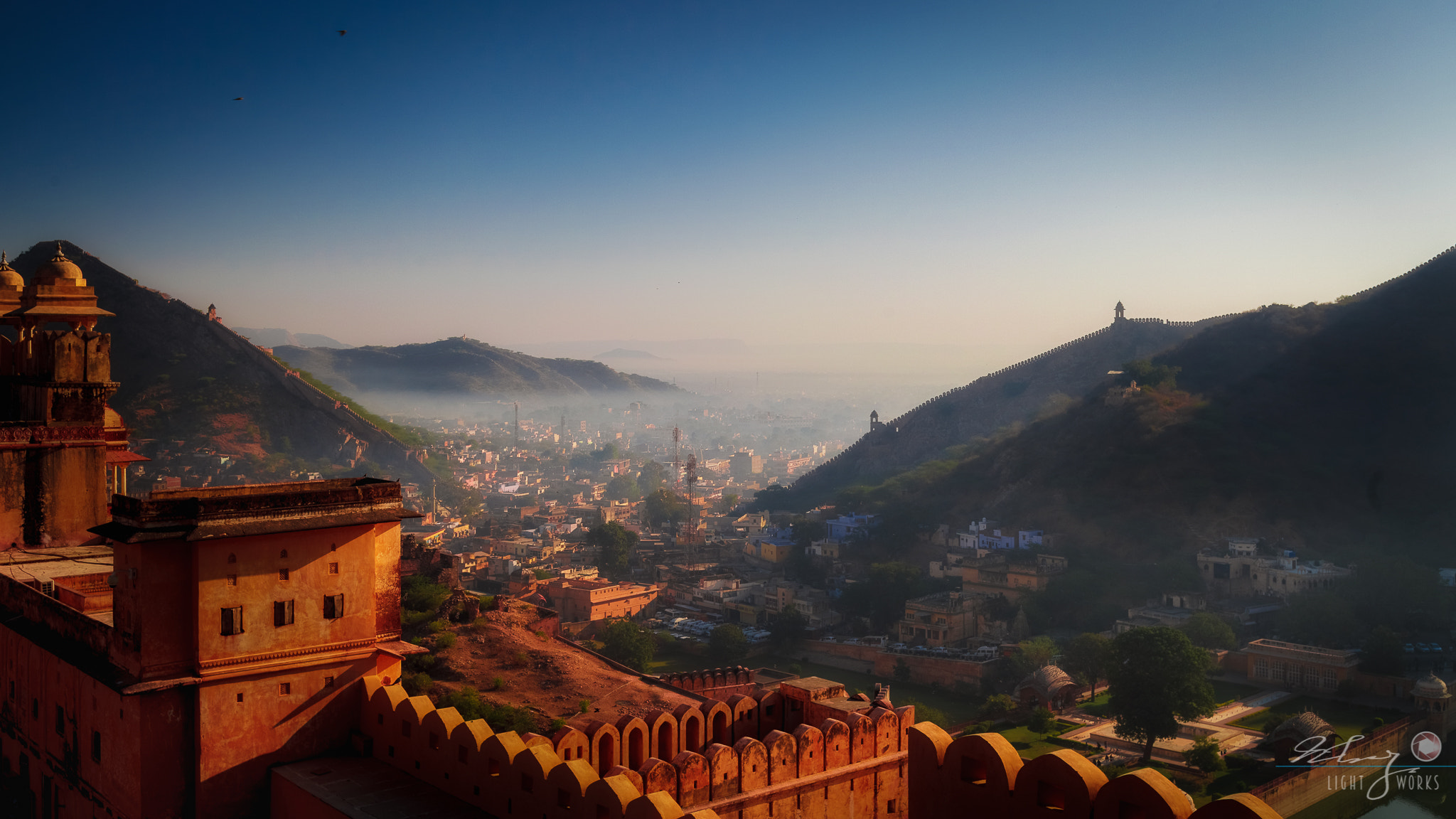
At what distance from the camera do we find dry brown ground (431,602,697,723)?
18.5m

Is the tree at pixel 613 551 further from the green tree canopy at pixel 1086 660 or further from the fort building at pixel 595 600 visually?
the green tree canopy at pixel 1086 660

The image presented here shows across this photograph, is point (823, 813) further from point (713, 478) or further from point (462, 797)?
point (713, 478)

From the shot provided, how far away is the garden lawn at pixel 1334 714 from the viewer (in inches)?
1023

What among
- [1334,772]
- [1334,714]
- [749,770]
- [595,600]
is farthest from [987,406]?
[749,770]

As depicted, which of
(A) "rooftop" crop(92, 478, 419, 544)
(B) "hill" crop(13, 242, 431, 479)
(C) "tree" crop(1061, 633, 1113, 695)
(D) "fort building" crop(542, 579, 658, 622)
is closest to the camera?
(A) "rooftop" crop(92, 478, 419, 544)

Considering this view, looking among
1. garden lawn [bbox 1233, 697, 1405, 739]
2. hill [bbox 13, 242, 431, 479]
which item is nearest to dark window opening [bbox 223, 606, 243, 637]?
garden lawn [bbox 1233, 697, 1405, 739]

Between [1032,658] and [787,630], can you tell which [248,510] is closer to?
[1032,658]

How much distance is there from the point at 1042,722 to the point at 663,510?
46.2 metres

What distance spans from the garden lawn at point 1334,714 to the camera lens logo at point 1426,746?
2.09 feet

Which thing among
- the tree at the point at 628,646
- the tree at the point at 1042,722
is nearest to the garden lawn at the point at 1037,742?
the tree at the point at 1042,722

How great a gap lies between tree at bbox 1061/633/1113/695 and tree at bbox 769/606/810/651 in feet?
33.5

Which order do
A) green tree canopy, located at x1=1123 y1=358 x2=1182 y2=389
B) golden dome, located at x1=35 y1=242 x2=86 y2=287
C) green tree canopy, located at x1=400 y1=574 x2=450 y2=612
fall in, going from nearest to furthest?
golden dome, located at x1=35 y1=242 x2=86 y2=287, green tree canopy, located at x1=400 y1=574 x2=450 y2=612, green tree canopy, located at x1=1123 y1=358 x2=1182 y2=389

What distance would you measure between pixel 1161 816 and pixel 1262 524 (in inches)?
1730

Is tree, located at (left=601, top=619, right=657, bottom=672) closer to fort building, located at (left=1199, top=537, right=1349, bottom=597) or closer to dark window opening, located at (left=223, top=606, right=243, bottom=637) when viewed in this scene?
fort building, located at (left=1199, top=537, right=1349, bottom=597)
